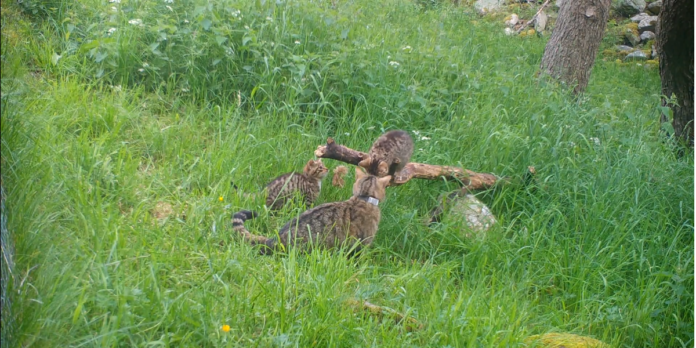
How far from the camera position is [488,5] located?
15.5 m

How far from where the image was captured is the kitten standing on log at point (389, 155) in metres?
5.81

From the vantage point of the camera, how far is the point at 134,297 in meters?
3.50

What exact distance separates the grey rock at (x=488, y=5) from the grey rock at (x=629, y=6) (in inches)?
102

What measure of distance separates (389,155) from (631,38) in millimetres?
10692

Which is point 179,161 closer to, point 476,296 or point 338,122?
point 338,122

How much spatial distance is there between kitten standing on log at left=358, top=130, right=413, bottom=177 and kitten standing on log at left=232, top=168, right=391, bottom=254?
241mm

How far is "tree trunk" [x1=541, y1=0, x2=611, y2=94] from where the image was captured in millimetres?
9594

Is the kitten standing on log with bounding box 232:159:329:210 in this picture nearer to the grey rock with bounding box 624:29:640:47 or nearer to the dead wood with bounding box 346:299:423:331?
the dead wood with bounding box 346:299:423:331

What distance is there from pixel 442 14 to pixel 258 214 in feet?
25.8

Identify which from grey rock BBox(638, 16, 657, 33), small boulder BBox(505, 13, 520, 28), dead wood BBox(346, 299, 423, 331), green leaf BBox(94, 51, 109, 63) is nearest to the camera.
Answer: dead wood BBox(346, 299, 423, 331)

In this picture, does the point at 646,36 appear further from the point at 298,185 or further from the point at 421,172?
the point at 298,185

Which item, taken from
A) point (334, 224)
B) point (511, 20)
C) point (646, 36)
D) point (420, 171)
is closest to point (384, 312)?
point (334, 224)

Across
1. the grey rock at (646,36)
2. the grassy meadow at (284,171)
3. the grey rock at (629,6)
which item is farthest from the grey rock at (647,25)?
the grassy meadow at (284,171)

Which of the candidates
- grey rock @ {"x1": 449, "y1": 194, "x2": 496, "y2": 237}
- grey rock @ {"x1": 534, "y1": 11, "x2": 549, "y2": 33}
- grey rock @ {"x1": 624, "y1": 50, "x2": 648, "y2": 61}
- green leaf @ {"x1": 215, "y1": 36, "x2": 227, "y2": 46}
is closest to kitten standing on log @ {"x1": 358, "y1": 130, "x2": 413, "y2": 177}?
grey rock @ {"x1": 449, "y1": 194, "x2": 496, "y2": 237}
